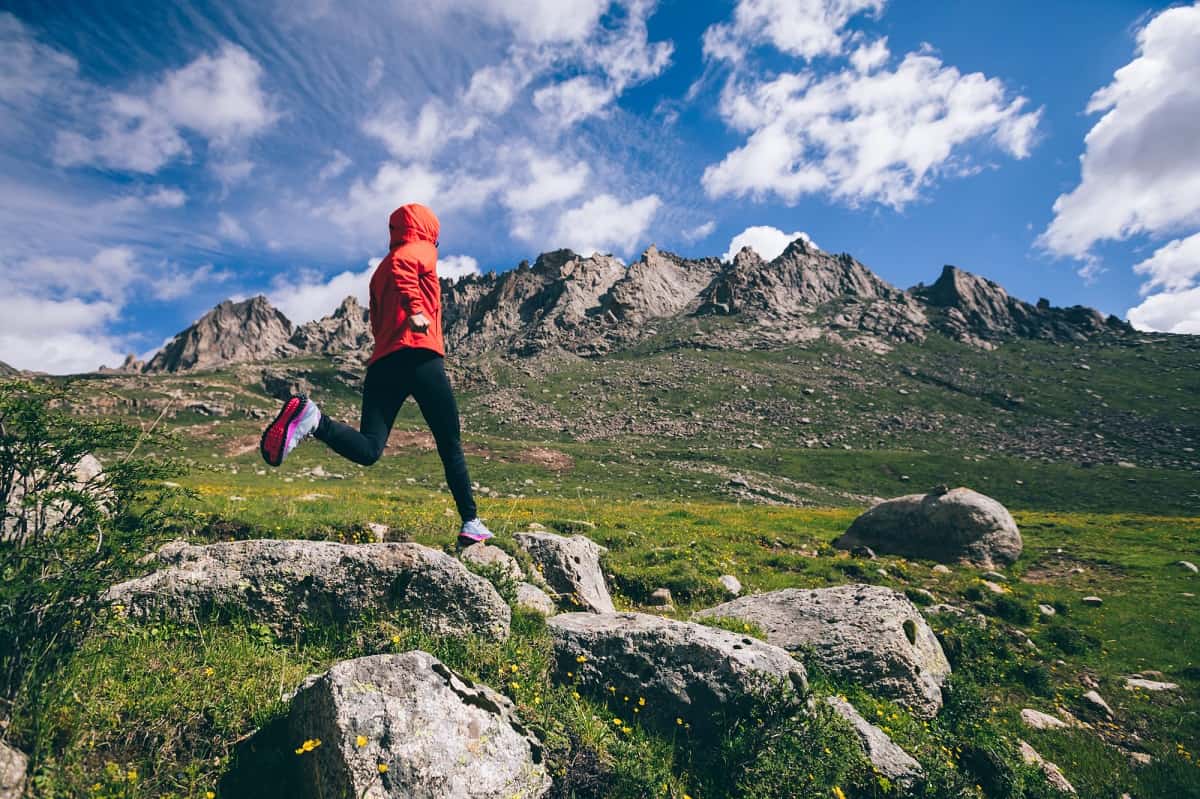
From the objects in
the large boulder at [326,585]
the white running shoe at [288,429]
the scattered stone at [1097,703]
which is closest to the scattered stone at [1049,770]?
the scattered stone at [1097,703]

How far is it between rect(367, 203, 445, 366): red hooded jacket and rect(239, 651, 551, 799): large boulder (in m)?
3.34

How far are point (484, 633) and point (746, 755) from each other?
9.07ft

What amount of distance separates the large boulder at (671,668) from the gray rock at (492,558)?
41.4 inches

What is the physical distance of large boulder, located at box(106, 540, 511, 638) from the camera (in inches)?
201

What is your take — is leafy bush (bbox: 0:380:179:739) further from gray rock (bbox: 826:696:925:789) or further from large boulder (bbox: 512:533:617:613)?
gray rock (bbox: 826:696:925:789)

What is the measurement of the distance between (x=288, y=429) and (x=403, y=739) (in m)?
3.41

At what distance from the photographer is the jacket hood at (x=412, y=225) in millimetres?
6609

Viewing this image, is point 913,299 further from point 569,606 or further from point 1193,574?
point 569,606

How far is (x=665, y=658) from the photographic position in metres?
5.60

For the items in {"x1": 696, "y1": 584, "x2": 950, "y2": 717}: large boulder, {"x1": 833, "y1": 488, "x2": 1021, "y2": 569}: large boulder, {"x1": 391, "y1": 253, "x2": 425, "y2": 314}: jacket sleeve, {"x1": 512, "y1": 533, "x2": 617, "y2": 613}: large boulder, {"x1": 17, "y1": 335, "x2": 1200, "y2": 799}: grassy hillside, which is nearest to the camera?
{"x1": 17, "y1": 335, "x2": 1200, "y2": 799}: grassy hillside

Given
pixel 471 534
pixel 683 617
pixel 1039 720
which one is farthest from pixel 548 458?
pixel 471 534

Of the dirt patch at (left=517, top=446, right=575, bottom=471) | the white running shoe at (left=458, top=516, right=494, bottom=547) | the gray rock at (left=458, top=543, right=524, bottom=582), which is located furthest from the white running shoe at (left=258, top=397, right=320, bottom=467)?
the dirt patch at (left=517, top=446, right=575, bottom=471)

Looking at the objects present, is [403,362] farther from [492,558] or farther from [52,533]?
[52,533]

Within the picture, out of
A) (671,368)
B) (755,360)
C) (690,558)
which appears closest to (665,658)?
(690,558)
